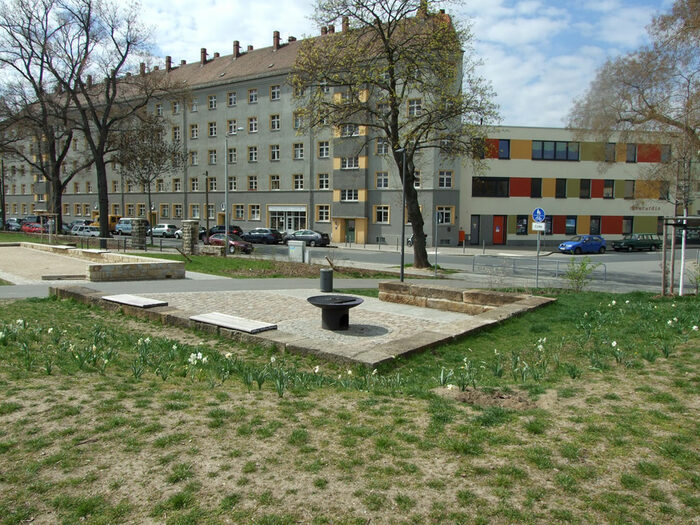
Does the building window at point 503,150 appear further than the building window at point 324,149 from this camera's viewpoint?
No

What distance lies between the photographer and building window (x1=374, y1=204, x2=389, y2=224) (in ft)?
156

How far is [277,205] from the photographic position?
5403 cm

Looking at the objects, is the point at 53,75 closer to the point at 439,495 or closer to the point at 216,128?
the point at 216,128

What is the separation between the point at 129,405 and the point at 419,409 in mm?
2718

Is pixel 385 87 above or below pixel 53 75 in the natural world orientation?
below

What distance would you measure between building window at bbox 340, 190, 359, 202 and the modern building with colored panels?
365 inches

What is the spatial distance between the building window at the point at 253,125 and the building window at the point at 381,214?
54.5ft

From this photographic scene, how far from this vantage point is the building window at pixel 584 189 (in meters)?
50.6

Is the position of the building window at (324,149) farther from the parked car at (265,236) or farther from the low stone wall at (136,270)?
the low stone wall at (136,270)

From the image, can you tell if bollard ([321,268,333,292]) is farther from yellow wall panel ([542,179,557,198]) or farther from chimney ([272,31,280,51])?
chimney ([272,31,280,51])

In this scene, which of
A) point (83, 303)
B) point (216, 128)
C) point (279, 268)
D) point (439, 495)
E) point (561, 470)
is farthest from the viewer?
point (216, 128)

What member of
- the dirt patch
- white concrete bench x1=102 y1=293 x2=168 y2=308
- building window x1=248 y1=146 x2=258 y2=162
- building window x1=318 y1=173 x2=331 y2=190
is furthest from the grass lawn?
building window x1=248 y1=146 x2=258 y2=162

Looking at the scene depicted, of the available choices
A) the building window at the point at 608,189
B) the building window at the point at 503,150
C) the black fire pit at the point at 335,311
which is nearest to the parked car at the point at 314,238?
the building window at the point at 503,150

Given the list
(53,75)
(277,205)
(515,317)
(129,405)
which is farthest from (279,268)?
(277,205)
